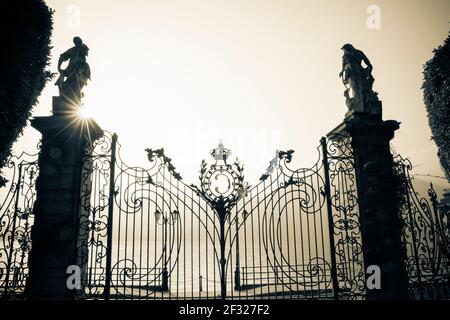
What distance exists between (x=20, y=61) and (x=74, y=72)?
1128 mm

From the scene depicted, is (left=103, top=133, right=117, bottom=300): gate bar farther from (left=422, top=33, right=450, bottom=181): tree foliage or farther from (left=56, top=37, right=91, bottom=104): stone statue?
(left=422, top=33, right=450, bottom=181): tree foliage

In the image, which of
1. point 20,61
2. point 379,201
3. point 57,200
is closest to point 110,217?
point 57,200

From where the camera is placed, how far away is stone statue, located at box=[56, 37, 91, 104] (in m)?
7.50

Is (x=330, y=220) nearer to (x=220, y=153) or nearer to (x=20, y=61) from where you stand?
(x=220, y=153)

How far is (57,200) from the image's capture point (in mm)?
6906

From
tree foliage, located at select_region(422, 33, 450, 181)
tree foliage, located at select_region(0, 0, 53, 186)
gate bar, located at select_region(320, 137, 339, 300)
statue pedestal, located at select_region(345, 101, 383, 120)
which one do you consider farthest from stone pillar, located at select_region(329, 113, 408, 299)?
tree foliage, located at select_region(0, 0, 53, 186)

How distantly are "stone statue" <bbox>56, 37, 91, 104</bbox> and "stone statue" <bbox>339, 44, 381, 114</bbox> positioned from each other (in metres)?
6.82

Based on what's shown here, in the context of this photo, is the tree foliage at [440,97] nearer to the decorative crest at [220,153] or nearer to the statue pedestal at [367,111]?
the statue pedestal at [367,111]

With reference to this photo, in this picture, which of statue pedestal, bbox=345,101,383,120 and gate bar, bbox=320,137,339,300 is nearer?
gate bar, bbox=320,137,339,300

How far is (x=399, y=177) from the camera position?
25.2 ft

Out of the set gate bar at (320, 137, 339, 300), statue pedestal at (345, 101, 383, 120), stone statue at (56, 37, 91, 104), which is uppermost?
stone statue at (56, 37, 91, 104)
